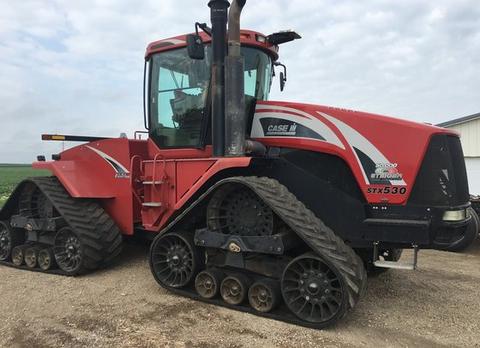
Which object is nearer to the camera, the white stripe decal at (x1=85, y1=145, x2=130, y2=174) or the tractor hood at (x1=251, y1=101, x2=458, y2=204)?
the tractor hood at (x1=251, y1=101, x2=458, y2=204)

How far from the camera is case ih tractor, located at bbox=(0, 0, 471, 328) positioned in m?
4.81

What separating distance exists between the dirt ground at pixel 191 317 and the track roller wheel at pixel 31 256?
1.47 ft

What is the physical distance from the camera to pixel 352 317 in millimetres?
5051

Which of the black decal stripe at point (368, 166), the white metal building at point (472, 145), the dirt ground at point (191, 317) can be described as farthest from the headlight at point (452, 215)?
the white metal building at point (472, 145)

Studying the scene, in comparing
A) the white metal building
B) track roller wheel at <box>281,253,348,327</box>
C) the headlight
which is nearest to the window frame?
track roller wheel at <box>281,253,348,327</box>

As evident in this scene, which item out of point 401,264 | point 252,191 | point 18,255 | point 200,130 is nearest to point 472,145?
point 401,264

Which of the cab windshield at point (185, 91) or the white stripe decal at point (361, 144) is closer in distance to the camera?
the white stripe decal at point (361, 144)

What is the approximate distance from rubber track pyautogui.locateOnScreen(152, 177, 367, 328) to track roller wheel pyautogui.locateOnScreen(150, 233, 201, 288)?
0.83m

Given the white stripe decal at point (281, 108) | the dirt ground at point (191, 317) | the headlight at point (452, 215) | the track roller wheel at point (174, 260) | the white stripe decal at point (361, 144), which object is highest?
the white stripe decal at point (281, 108)

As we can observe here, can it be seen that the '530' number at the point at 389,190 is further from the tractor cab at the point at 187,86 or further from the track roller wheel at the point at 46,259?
the track roller wheel at the point at 46,259

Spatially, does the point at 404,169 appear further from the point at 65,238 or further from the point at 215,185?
the point at 65,238

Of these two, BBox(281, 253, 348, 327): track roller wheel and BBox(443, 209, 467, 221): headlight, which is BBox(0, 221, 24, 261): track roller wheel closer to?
BBox(281, 253, 348, 327): track roller wheel

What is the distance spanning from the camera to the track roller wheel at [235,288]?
518cm

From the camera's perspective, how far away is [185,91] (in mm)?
6270
